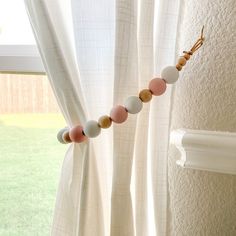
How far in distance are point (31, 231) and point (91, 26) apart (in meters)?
0.72

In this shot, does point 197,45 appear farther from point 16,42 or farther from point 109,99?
point 16,42

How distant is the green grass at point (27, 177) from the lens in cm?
107

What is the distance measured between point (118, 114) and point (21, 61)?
413mm

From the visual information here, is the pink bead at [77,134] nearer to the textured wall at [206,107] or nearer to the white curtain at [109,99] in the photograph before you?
the white curtain at [109,99]

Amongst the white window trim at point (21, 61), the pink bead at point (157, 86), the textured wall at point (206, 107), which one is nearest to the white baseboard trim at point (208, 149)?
the textured wall at point (206, 107)

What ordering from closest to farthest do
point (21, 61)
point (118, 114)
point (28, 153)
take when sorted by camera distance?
point (118, 114), point (21, 61), point (28, 153)

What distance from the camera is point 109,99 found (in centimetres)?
67

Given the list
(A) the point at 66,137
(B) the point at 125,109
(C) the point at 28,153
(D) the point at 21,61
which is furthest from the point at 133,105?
(C) the point at 28,153

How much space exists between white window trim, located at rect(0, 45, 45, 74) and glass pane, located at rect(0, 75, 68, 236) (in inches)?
6.4

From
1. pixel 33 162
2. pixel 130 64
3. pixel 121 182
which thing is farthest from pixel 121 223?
pixel 33 162

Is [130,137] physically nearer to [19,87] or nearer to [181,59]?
[181,59]

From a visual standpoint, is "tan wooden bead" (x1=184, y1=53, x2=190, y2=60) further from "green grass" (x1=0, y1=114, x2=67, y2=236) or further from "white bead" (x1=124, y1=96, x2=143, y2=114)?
"green grass" (x1=0, y1=114, x2=67, y2=236)

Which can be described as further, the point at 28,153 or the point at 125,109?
the point at 28,153

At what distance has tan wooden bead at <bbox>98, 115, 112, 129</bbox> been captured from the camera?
636mm
